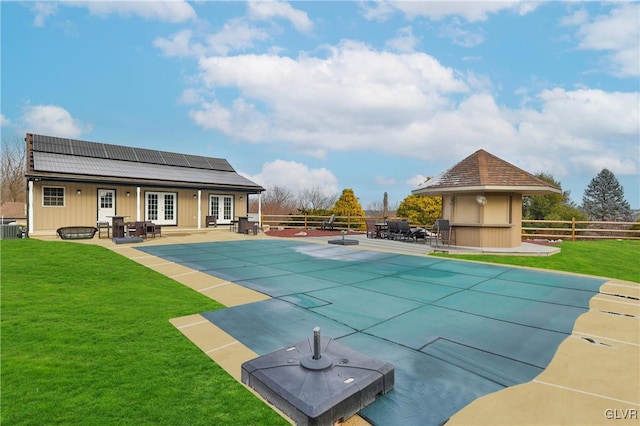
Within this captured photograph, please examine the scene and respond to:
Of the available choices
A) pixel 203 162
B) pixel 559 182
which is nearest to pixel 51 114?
pixel 203 162

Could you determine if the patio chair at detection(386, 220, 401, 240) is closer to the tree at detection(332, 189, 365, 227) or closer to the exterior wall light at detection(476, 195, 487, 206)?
the exterior wall light at detection(476, 195, 487, 206)

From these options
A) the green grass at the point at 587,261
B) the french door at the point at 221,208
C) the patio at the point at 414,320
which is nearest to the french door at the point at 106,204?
the french door at the point at 221,208

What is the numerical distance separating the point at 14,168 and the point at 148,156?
27.8 metres

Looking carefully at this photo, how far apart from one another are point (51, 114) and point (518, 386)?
36.3 metres

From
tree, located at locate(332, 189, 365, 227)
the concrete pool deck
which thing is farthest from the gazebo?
tree, located at locate(332, 189, 365, 227)

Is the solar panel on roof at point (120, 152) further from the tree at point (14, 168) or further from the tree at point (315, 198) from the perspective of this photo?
the tree at point (14, 168)

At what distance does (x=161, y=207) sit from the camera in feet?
61.2

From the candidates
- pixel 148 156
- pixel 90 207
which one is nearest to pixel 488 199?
pixel 90 207

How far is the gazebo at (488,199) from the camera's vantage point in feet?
39.3

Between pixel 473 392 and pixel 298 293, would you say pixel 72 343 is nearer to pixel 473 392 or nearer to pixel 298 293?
pixel 298 293

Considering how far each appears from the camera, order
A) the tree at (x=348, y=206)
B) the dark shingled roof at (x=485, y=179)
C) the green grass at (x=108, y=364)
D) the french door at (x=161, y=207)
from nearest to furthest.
A: 1. the green grass at (x=108, y=364)
2. the dark shingled roof at (x=485, y=179)
3. the french door at (x=161, y=207)
4. the tree at (x=348, y=206)

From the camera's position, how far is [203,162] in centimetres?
2356

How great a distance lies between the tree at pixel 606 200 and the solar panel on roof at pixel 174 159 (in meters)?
46.0

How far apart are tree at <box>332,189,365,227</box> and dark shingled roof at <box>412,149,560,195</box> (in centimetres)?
983
